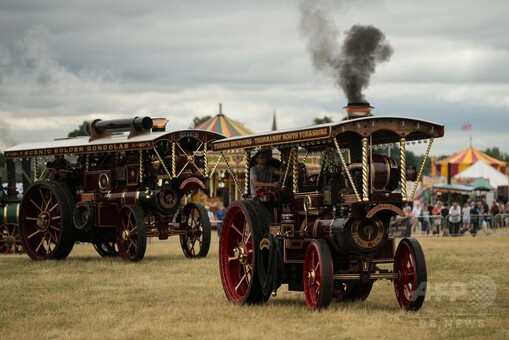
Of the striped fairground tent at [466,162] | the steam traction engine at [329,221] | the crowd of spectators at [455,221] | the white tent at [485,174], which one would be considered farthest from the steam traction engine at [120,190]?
the striped fairground tent at [466,162]

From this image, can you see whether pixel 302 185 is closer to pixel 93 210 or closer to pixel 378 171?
pixel 378 171

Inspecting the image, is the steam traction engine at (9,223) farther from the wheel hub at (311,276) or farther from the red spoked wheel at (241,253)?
the wheel hub at (311,276)

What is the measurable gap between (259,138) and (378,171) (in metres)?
1.96

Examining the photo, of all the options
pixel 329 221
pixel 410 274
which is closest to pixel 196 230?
pixel 329 221

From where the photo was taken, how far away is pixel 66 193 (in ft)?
67.7

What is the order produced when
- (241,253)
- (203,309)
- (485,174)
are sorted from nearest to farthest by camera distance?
(203,309)
(241,253)
(485,174)

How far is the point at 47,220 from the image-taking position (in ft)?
68.8

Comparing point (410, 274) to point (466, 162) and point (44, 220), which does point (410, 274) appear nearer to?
point (44, 220)

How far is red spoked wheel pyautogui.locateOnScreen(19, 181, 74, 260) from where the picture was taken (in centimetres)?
2048

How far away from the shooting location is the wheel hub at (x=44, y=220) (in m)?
20.9

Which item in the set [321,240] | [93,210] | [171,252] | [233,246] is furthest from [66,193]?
[321,240]

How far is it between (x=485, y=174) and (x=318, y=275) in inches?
1724

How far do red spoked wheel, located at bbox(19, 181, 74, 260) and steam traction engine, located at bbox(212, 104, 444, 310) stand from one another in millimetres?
7860

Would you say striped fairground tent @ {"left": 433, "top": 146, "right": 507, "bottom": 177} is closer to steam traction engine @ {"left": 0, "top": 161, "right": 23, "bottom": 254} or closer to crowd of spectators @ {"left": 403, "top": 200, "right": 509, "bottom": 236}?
crowd of spectators @ {"left": 403, "top": 200, "right": 509, "bottom": 236}
